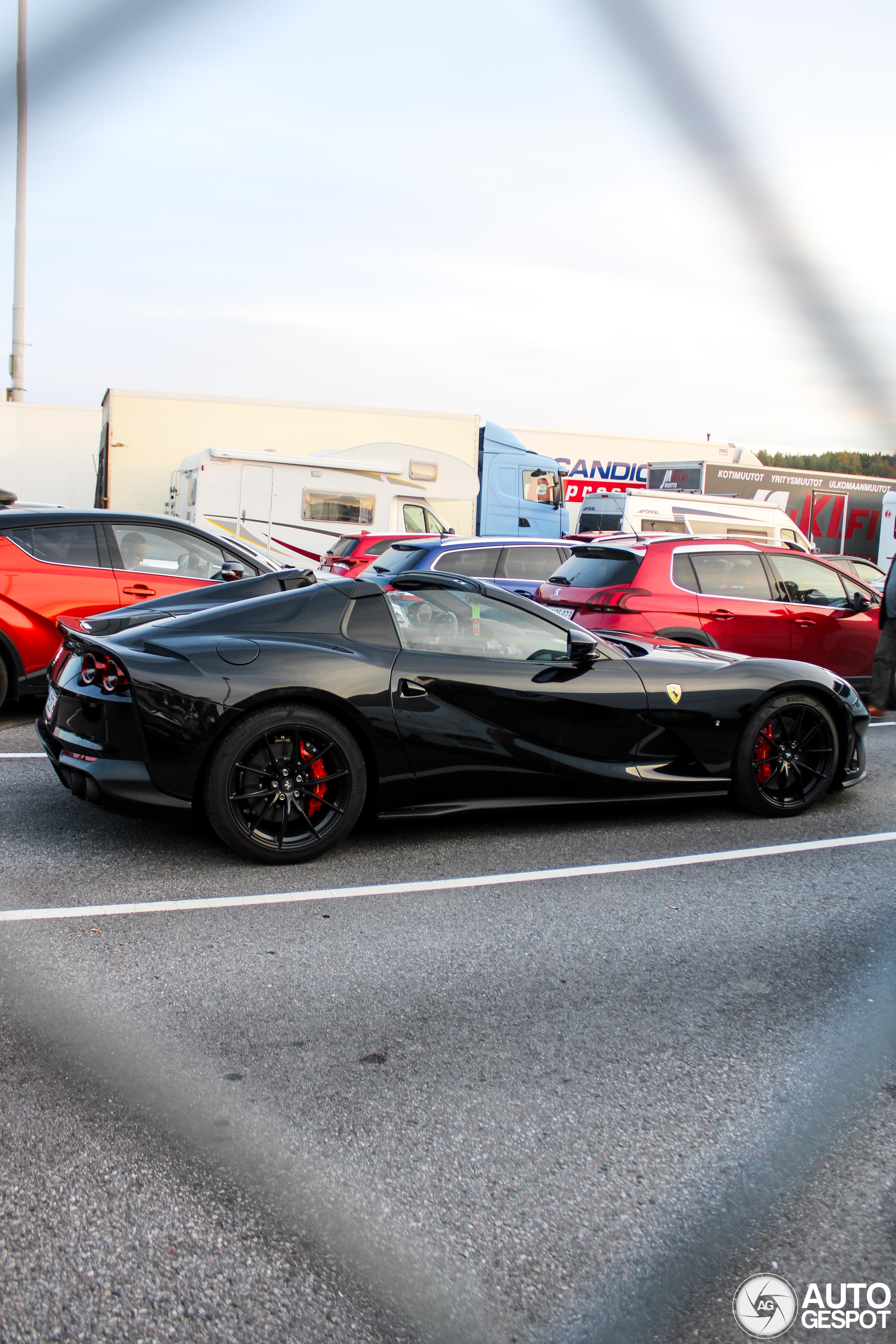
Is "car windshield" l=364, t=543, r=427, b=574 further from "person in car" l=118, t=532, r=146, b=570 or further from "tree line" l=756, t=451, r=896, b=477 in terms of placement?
"tree line" l=756, t=451, r=896, b=477

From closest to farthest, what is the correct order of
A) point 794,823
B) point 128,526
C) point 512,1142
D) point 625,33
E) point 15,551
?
point 625,33, point 512,1142, point 794,823, point 15,551, point 128,526

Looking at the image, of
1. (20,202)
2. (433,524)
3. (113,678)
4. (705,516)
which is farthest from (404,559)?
(705,516)

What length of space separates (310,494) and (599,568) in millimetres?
9792

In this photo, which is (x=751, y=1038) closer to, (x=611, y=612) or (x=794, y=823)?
(x=794, y=823)

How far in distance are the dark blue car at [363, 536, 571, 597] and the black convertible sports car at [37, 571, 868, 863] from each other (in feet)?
15.6

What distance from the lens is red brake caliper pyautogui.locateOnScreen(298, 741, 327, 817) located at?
463 cm

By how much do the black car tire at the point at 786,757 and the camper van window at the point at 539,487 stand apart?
608 inches

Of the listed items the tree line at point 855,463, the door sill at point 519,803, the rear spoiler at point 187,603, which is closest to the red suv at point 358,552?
the rear spoiler at point 187,603

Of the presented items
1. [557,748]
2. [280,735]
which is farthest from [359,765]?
[557,748]

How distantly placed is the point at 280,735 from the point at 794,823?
2861mm

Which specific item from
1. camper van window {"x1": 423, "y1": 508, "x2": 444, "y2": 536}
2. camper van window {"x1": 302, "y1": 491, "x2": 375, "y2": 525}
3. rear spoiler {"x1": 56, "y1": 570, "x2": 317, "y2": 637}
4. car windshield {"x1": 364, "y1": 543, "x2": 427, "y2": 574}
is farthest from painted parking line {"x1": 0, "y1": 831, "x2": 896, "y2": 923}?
camper van window {"x1": 423, "y1": 508, "x2": 444, "y2": 536}

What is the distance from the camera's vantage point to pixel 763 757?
18.6 ft

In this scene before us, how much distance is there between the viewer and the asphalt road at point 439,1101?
199 centimetres

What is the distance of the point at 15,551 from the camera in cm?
775
